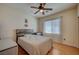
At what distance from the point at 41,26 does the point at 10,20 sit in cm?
62

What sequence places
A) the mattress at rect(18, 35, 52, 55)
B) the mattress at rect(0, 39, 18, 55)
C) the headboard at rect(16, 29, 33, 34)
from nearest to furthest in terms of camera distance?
the mattress at rect(0, 39, 18, 55) → the mattress at rect(18, 35, 52, 55) → the headboard at rect(16, 29, 33, 34)

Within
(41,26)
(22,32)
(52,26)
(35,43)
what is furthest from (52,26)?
(22,32)

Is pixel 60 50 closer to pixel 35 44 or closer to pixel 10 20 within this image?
pixel 35 44

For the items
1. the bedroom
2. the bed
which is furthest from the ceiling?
the bed

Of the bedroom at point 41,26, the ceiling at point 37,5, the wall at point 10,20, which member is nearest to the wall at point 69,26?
the bedroom at point 41,26

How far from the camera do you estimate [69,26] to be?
1.52m

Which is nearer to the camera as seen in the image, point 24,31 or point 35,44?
point 35,44

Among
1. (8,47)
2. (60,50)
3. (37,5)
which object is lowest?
(60,50)

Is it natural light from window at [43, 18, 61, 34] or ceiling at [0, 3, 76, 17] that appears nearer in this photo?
ceiling at [0, 3, 76, 17]

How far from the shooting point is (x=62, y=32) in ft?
5.24

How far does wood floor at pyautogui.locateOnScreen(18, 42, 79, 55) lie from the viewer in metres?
1.37

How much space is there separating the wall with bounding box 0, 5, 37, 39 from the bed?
0.72 feet

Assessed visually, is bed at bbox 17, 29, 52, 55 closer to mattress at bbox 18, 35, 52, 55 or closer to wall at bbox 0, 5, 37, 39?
mattress at bbox 18, 35, 52, 55

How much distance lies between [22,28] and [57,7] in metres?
0.77
